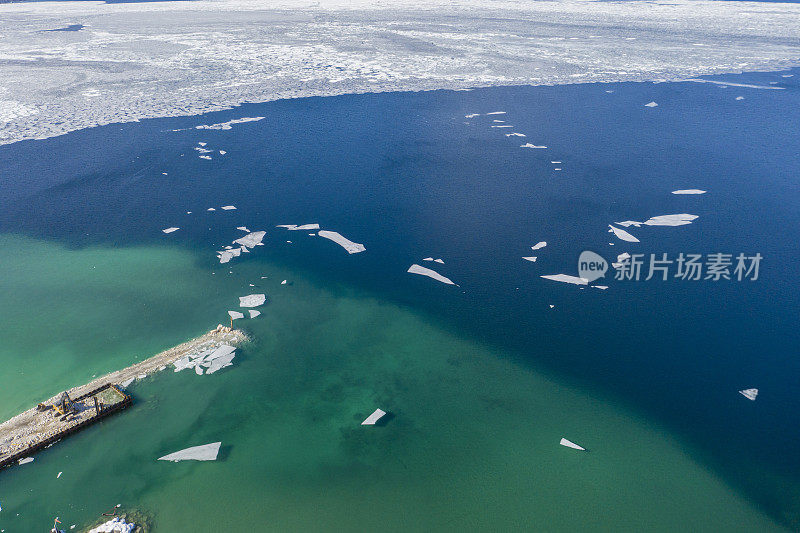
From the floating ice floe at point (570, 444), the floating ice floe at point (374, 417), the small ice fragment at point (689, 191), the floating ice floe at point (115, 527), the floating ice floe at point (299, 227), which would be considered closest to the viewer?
the floating ice floe at point (115, 527)

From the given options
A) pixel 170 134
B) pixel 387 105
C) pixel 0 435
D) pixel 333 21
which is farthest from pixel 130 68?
pixel 0 435

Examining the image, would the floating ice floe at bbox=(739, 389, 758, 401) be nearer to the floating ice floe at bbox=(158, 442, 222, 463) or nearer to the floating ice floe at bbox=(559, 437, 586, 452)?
the floating ice floe at bbox=(559, 437, 586, 452)

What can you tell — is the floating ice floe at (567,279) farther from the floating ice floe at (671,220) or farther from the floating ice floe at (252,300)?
the floating ice floe at (252,300)

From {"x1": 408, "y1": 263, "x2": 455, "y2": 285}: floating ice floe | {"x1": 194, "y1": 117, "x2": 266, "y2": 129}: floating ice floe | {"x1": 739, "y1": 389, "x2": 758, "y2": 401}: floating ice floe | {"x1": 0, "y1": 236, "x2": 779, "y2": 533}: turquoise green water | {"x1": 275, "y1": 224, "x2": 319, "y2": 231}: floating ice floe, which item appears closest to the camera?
{"x1": 0, "y1": 236, "x2": 779, "y2": 533}: turquoise green water

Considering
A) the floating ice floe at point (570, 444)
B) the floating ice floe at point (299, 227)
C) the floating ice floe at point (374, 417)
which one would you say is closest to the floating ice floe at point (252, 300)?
the floating ice floe at point (299, 227)

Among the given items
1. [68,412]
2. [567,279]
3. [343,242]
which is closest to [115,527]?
[68,412]

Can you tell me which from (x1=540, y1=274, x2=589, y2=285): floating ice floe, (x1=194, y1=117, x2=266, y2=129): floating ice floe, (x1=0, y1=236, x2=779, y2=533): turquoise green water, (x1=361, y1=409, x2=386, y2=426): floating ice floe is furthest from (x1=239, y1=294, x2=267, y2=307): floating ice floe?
(x1=194, y1=117, x2=266, y2=129): floating ice floe

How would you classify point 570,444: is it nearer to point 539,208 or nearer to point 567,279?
point 567,279
